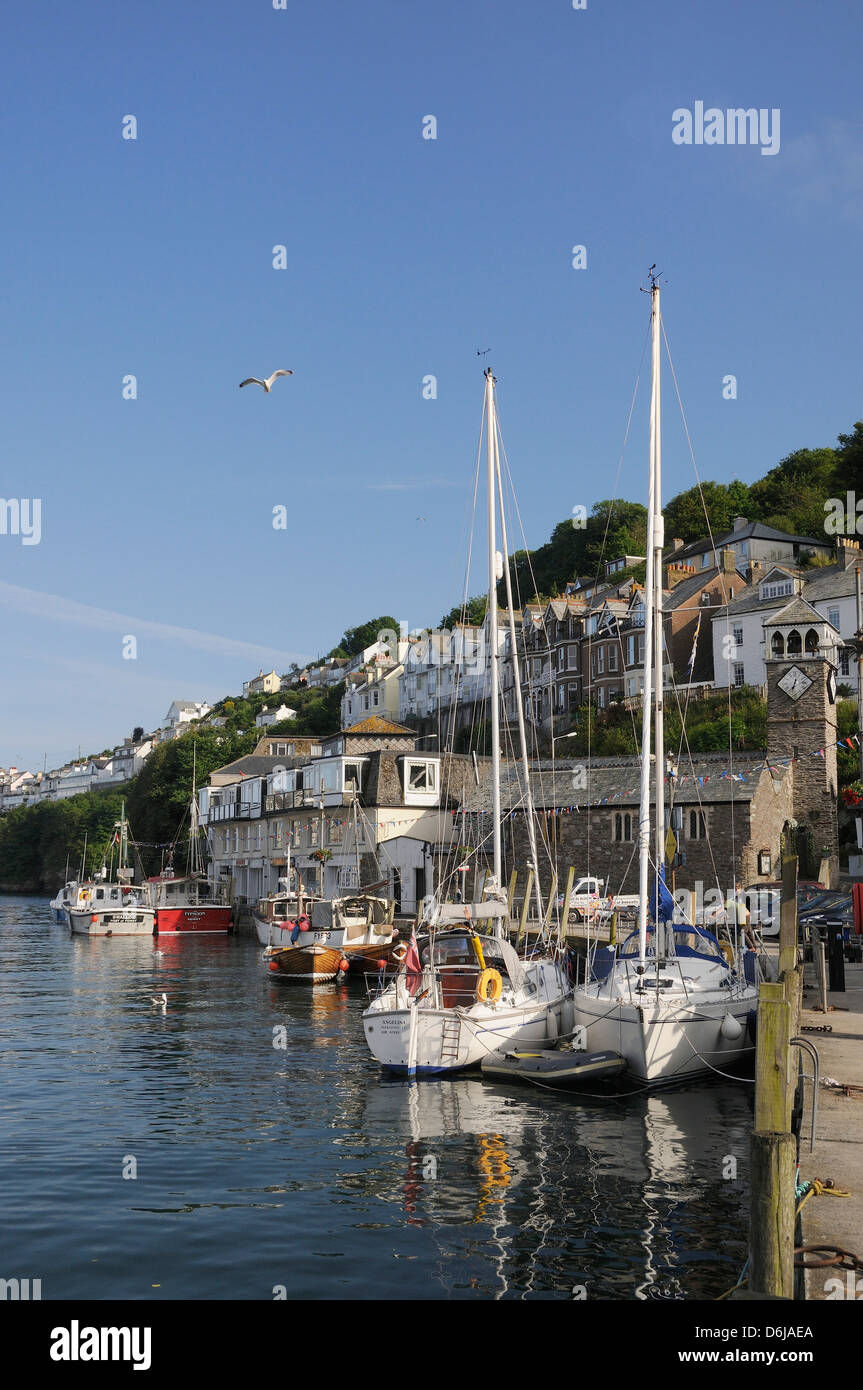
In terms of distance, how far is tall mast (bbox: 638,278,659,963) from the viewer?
23.6 meters

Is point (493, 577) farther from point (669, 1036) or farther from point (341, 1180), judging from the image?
point (341, 1180)

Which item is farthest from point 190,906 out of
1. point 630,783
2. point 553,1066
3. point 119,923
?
point 553,1066

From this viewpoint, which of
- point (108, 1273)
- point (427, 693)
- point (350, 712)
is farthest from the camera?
point (350, 712)

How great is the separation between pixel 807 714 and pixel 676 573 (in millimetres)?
43540

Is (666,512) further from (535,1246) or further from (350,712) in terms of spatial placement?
(535,1246)

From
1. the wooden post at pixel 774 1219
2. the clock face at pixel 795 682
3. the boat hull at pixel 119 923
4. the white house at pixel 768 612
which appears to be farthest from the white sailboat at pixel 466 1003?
the boat hull at pixel 119 923

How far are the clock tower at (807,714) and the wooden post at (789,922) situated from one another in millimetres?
31079

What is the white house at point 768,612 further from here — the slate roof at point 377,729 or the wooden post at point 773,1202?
the wooden post at point 773,1202

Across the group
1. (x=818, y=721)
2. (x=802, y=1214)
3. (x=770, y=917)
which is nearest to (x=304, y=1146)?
(x=802, y=1214)

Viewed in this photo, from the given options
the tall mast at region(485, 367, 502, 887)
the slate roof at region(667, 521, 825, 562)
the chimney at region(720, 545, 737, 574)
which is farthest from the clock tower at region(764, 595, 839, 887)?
the slate roof at region(667, 521, 825, 562)

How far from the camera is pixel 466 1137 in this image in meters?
18.2

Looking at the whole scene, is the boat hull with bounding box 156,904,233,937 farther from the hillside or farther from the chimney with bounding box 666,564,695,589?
the chimney with bounding box 666,564,695,589

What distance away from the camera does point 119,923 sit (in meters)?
72.4

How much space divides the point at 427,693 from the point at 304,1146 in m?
95.5
